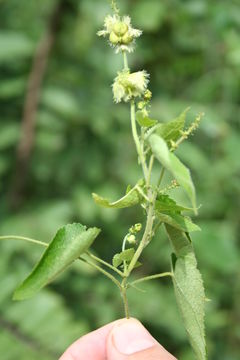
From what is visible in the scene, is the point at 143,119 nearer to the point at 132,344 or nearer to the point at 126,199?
the point at 126,199

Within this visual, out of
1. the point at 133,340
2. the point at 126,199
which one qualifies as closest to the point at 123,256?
the point at 126,199

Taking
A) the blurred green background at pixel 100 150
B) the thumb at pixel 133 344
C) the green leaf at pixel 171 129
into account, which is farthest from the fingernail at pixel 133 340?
the blurred green background at pixel 100 150

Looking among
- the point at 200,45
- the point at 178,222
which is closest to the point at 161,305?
the point at 200,45

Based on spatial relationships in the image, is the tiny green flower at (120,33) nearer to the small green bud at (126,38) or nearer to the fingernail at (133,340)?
the small green bud at (126,38)

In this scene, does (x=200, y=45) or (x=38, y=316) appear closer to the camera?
(x=38, y=316)

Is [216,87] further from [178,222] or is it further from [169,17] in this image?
[178,222]

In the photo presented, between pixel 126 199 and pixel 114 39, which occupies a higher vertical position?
pixel 114 39
